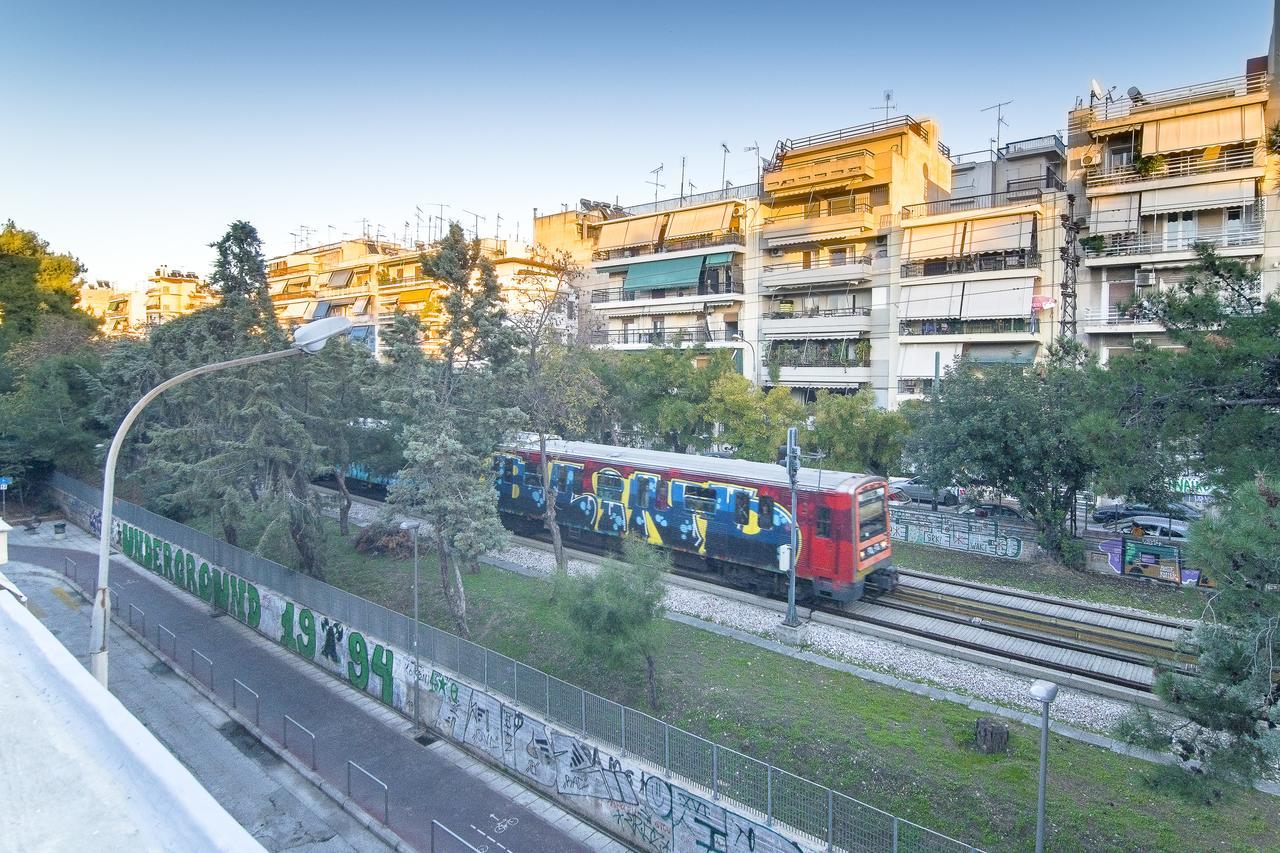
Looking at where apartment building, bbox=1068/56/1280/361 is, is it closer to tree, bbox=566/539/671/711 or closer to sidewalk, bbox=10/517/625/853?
tree, bbox=566/539/671/711

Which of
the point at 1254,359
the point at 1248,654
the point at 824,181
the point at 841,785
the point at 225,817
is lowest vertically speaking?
the point at 841,785

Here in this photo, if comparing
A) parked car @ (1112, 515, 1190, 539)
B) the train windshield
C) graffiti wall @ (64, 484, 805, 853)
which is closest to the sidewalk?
graffiti wall @ (64, 484, 805, 853)

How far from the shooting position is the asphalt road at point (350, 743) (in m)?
12.2

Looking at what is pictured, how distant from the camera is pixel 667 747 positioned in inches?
449

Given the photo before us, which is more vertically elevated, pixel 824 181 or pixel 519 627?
pixel 824 181

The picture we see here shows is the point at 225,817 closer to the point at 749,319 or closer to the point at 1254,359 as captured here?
the point at 1254,359

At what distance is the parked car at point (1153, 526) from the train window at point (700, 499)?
46.8ft

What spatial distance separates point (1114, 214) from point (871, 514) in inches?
980

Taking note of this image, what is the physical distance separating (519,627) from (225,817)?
49.9 feet

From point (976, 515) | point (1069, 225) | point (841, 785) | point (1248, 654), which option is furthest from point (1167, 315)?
point (1069, 225)

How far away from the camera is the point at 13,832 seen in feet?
11.7

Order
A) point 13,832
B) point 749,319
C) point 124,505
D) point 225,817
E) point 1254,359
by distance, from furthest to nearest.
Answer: point 749,319 → point 124,505 → point 1254,359 → point 13,832 → point 225,817

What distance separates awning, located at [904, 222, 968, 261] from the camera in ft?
120

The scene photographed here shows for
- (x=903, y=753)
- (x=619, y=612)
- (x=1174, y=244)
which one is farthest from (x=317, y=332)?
(x=1174, y=244)
